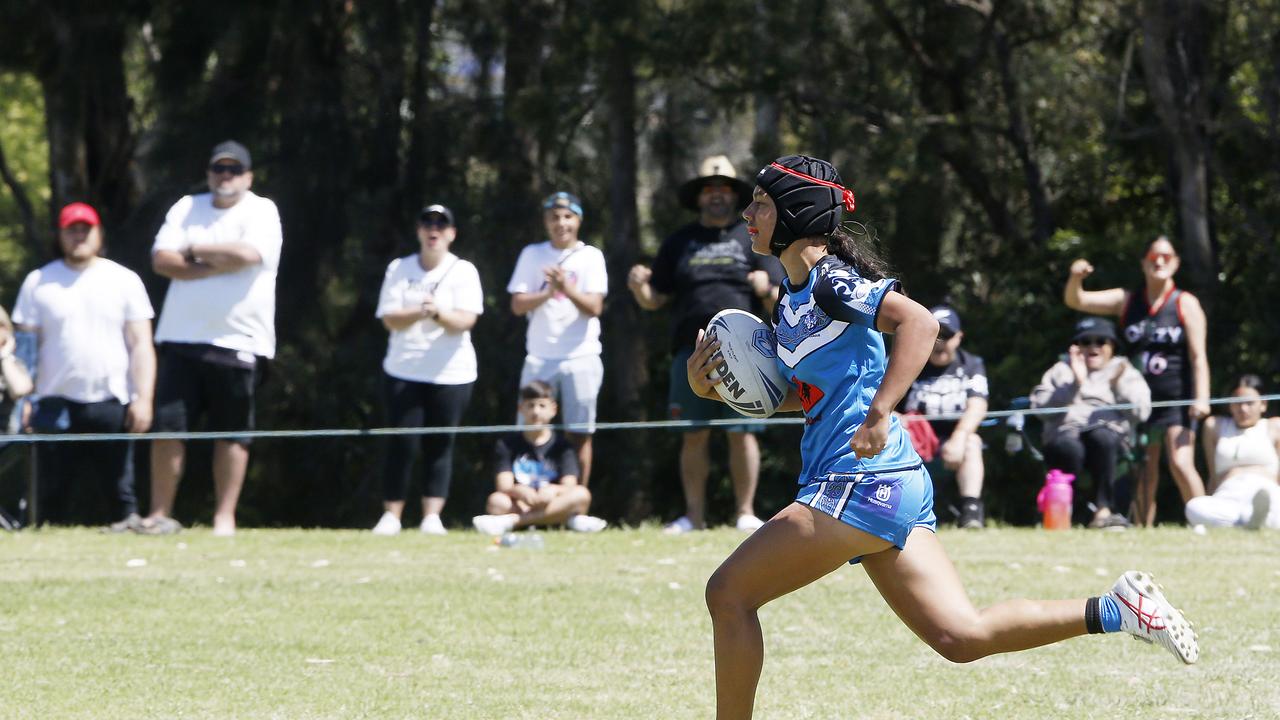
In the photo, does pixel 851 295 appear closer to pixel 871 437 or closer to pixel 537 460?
pixel 871 437

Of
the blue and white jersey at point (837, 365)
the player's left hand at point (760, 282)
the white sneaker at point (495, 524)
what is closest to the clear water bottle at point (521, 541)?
the white sneaker at point (495, 524)

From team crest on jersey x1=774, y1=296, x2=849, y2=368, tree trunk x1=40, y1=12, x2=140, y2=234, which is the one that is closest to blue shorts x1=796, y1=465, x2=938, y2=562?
team crest on jersey x1=774, y1=296, x2=849, y2=368

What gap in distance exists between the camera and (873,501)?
455 cm

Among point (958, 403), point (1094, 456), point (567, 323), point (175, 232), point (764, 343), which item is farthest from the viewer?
point (1094, 456)

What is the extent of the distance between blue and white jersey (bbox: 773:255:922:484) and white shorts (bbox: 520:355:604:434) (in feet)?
21.2

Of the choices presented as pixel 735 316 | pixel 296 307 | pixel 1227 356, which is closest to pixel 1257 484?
pixel 1227 356

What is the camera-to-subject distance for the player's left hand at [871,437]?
14.5 feet

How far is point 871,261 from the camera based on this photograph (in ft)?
15.8


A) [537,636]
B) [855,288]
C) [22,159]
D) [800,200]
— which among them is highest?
[22,159]

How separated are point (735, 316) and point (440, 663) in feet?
7.12

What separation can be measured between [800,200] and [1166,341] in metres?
7.49

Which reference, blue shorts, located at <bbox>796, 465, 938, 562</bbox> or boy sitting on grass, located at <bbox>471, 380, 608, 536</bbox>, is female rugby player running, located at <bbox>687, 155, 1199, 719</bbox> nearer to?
blue shorts, located at <bbox>796, 465, 938, 562</bbox>

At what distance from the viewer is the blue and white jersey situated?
4.59 meters

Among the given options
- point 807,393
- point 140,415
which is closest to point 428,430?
point 140,415
